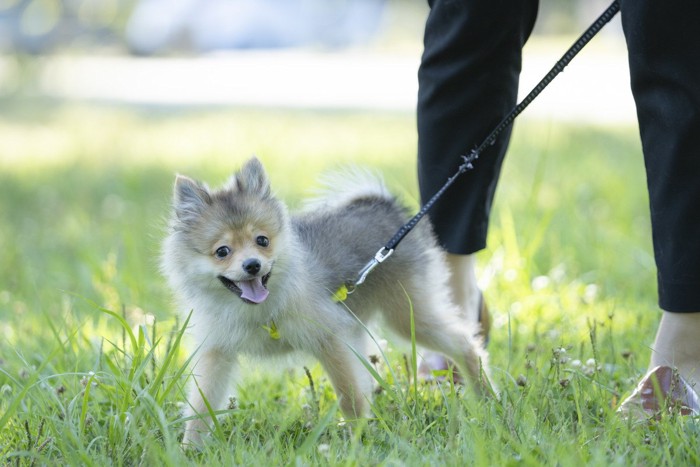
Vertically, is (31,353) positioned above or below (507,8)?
below

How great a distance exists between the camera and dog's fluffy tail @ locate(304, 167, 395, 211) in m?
3.67

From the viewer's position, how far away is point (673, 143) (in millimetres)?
2717

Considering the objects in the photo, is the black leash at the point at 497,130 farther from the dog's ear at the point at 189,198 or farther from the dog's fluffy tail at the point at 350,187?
the dog's ear at the point at 189,198

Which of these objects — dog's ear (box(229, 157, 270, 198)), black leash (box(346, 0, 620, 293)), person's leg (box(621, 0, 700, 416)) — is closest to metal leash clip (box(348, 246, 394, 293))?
black leash (box(346, 0, 620, 293))

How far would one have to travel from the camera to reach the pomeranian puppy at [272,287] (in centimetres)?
299

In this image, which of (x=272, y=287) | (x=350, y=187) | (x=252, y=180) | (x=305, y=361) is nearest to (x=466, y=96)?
(x=350, y=187)

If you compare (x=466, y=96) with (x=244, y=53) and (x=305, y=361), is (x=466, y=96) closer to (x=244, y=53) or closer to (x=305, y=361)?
(x=305, y=361)

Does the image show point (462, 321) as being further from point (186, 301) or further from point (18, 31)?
point (18, 31)

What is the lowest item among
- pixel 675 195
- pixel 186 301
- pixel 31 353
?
pixel 31 353

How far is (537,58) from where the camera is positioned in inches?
711

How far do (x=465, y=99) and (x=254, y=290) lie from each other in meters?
1.06

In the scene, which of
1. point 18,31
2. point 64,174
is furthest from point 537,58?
point 64,174

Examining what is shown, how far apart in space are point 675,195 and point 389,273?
3.49 feet

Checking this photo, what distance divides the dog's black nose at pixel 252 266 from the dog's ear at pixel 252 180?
1.12 feet
